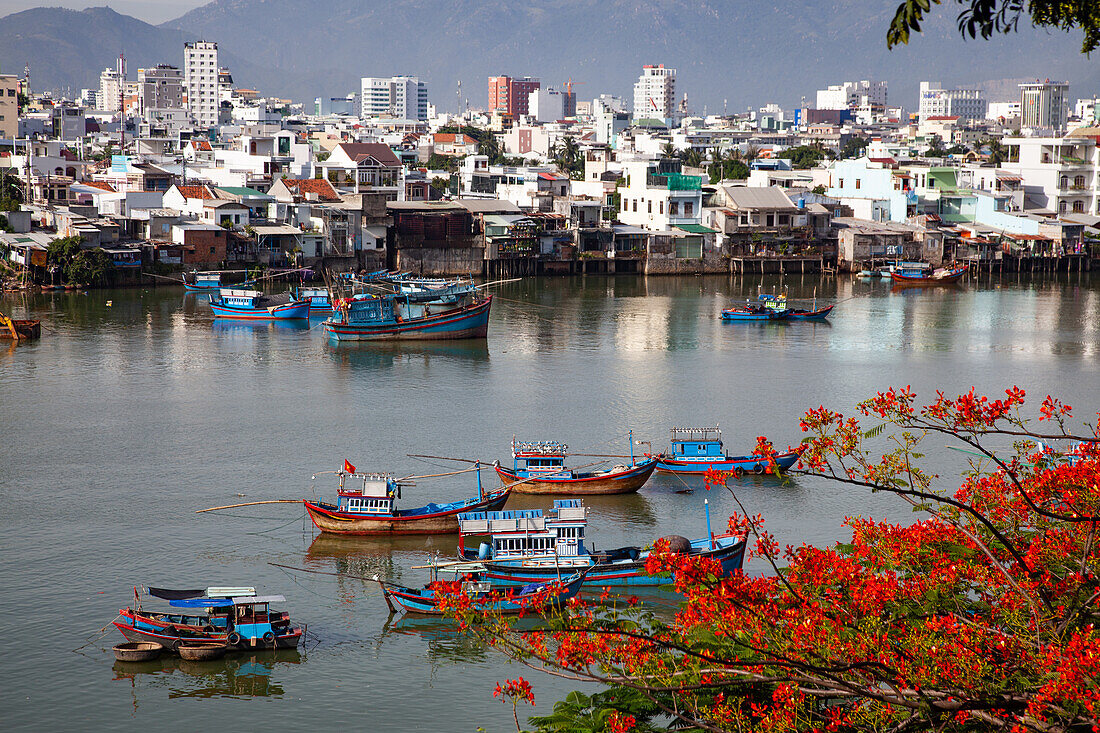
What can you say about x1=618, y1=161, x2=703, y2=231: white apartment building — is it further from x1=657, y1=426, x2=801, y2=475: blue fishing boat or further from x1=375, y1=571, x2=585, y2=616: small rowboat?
x1=375, y1=571, x2=585, y2=616: small rowboat

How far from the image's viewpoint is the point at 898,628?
25.9 ft

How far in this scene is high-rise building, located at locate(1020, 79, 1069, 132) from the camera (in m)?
131

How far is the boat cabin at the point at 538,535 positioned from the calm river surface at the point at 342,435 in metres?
1.31

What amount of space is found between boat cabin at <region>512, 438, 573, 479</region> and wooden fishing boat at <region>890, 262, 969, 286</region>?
1188 inches

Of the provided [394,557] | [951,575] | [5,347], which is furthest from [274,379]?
[951,575]

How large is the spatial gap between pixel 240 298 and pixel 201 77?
95.6 metres

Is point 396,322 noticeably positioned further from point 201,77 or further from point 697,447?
point 201,77

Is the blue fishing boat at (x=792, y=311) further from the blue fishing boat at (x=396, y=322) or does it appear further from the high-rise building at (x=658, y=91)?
the high-rise building at (x=658, y=91)

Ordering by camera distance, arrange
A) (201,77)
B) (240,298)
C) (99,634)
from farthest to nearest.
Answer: (201,77) → (240,298) → (99,634)

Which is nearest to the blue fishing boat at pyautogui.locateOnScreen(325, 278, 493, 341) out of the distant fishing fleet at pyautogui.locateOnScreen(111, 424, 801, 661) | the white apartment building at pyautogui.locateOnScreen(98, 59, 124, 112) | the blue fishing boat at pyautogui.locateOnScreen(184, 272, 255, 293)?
the blue fishing boat at pyautogui.locateOnScreen(184, 272, 255, 293)

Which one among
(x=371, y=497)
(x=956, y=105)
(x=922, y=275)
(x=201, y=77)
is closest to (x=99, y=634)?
(x=371, y=497)

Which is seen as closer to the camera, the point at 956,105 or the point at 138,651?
the point at 138,651

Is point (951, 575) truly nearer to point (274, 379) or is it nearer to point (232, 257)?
point (274, 379)

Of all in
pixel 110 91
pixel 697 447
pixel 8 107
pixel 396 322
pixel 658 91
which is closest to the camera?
pixel 697 447
